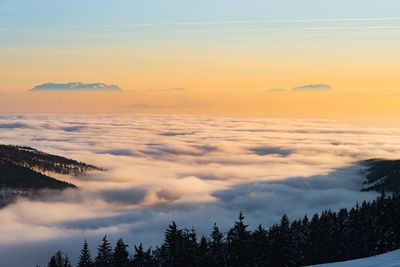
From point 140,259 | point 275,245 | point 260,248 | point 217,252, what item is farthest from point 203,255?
point 140,259

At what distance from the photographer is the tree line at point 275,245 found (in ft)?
231

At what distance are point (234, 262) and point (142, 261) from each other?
61.9 feet

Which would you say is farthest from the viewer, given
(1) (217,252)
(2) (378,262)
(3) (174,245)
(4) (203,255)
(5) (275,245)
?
(1) (217,252)

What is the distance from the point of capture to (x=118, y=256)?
76.1m

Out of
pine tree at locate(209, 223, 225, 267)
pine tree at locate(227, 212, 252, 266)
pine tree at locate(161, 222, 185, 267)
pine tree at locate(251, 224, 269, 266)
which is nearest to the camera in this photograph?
pine tree at locate(227, 212, 252, 266)

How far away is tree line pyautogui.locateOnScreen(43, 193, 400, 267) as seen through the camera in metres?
70.5

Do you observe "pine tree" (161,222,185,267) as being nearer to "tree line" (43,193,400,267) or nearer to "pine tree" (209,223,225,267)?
"tree line" (43,193,400,267)

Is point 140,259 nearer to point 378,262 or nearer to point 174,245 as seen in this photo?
point 174,245

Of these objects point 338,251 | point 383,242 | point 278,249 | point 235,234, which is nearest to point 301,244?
point 338,251

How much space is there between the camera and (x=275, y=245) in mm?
72438

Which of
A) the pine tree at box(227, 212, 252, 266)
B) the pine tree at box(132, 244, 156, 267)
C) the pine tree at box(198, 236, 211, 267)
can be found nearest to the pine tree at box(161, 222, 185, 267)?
the pine tree at box(198, 236, 211, 267)

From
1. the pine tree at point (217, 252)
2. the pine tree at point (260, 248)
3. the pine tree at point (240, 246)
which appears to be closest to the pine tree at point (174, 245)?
the pine tree at point (217, 252)

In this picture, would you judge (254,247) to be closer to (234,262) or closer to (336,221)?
(234,262)

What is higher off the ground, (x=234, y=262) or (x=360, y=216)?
(x=360, y=216)
